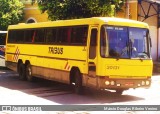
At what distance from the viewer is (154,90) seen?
49.2ft

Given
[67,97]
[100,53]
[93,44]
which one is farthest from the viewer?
[67,97]

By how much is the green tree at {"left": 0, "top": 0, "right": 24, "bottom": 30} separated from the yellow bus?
17030 millimetres

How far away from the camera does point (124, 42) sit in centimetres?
1220

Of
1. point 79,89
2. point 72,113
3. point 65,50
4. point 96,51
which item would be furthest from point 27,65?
point 72,113

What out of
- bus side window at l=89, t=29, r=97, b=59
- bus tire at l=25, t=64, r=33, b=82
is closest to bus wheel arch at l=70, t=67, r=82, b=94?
bus side window at l=89, t=29, r=97, b=59

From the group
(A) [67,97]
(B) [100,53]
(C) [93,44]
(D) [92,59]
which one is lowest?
(A) [67,97]

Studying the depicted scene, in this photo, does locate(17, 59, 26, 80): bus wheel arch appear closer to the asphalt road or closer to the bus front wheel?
the asphalt road

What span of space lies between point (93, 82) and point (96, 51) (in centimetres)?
Answer: 101

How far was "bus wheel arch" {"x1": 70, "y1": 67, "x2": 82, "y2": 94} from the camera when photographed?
13.1m

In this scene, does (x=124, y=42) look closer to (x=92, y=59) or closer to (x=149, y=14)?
(x=92, y=59)

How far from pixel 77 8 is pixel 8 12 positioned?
12468mm

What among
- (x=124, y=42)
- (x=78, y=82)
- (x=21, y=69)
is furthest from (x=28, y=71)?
(x=124, y=42)

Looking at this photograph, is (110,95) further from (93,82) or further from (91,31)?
(91,31)

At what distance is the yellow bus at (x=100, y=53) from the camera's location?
11930 mm
